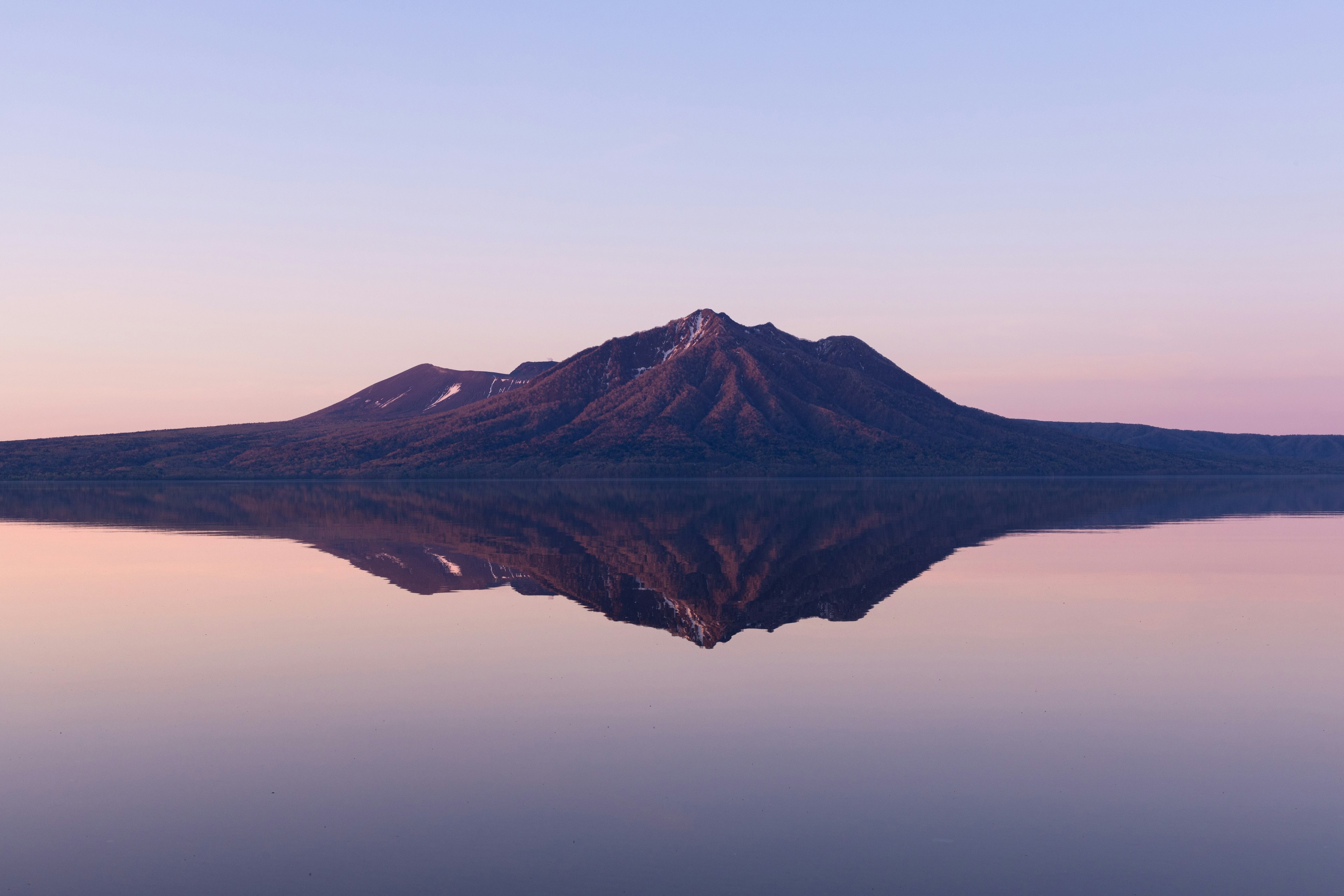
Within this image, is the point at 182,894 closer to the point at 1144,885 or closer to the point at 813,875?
the point at 813,875

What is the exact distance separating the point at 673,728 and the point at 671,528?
4319 centimetres

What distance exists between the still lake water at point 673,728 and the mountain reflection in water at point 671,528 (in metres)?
0.49

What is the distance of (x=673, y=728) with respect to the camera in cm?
1678

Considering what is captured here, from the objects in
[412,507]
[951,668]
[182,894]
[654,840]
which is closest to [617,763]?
[654,840]

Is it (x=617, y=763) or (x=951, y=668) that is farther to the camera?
(x=951, y=668)

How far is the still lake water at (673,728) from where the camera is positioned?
37.8 feet

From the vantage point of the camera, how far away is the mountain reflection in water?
32000 millimetres

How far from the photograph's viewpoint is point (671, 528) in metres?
60.0

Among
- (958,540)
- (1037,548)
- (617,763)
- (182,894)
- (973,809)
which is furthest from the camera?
(958,540)

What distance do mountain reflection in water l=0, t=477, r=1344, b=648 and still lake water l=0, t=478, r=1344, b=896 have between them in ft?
1.60

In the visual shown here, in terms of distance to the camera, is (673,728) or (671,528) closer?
(673,728)

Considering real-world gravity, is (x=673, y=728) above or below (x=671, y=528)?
below

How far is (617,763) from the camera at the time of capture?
14.9m

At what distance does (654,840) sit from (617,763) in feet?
9.59
